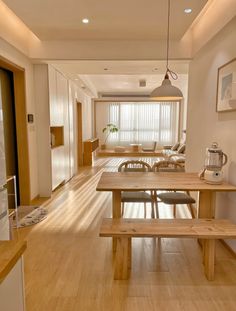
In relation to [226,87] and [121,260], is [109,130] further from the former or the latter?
[121,260]

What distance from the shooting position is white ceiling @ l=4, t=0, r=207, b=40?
2.53 meters

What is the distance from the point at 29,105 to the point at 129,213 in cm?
240

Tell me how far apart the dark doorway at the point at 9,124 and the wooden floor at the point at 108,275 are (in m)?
1.11

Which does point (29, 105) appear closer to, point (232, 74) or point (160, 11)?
point (160, 11)

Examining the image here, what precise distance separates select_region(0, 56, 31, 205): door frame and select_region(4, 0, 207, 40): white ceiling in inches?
28.2

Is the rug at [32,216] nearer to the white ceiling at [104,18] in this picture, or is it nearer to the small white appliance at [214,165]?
the small white appliance at [214,165]

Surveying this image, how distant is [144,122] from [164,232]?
9590 millimetres

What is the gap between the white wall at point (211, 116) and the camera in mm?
2503

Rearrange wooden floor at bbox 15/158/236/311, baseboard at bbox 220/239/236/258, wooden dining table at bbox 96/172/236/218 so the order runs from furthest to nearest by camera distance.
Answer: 1. baseboard at bbox 220/239/236/258
2. wooden dining table at bbox 96/172/236/218
3. wooden floor at bbox 15/158/236/311

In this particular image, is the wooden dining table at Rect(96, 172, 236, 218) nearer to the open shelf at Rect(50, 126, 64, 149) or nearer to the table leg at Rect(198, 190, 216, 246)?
the table leg at Rect(198, 190, 216, 246)

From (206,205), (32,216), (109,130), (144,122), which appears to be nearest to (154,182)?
(206,205)

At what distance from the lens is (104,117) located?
36.9ft

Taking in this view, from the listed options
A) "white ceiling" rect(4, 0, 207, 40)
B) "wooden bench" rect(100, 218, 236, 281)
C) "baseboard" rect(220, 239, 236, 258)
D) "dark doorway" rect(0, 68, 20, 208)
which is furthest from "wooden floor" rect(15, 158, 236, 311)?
"white ceiling" rect(4, 0, 207, 40)

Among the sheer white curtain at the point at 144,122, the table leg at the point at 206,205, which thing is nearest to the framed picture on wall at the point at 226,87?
the table leg at the point at 206,205
